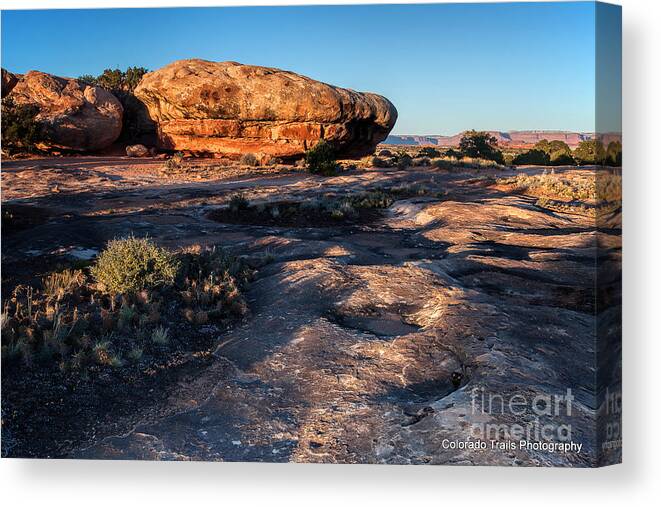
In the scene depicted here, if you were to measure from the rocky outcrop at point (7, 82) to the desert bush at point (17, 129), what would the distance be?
113 mm

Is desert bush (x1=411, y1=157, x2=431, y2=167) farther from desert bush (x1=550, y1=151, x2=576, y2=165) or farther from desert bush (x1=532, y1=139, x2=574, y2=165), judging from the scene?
desert bush (x1=550, y1=151, x2=576, y2=165)

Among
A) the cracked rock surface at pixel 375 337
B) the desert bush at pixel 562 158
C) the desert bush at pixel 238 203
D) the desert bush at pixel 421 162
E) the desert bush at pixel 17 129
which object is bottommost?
the cracked rock surface at pixel 375 337

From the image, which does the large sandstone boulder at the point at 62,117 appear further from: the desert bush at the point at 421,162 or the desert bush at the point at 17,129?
the desert bush at the point at 421,162

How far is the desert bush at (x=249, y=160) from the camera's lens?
46.4 ft

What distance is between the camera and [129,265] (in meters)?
6.68

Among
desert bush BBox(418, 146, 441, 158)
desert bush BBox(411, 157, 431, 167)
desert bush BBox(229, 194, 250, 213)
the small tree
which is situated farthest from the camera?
desert bush BBox(411, 157, 431, 167)

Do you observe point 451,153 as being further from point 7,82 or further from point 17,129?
point 7,82

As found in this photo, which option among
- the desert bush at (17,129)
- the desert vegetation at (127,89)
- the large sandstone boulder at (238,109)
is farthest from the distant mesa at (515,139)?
the desert vegetation at (127,89)

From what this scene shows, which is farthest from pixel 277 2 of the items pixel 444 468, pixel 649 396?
pixel 649 396

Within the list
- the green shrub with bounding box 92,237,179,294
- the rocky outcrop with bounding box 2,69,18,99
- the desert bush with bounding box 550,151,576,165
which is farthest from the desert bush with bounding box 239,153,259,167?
the desert bush with bounding box 550,151,576,165
